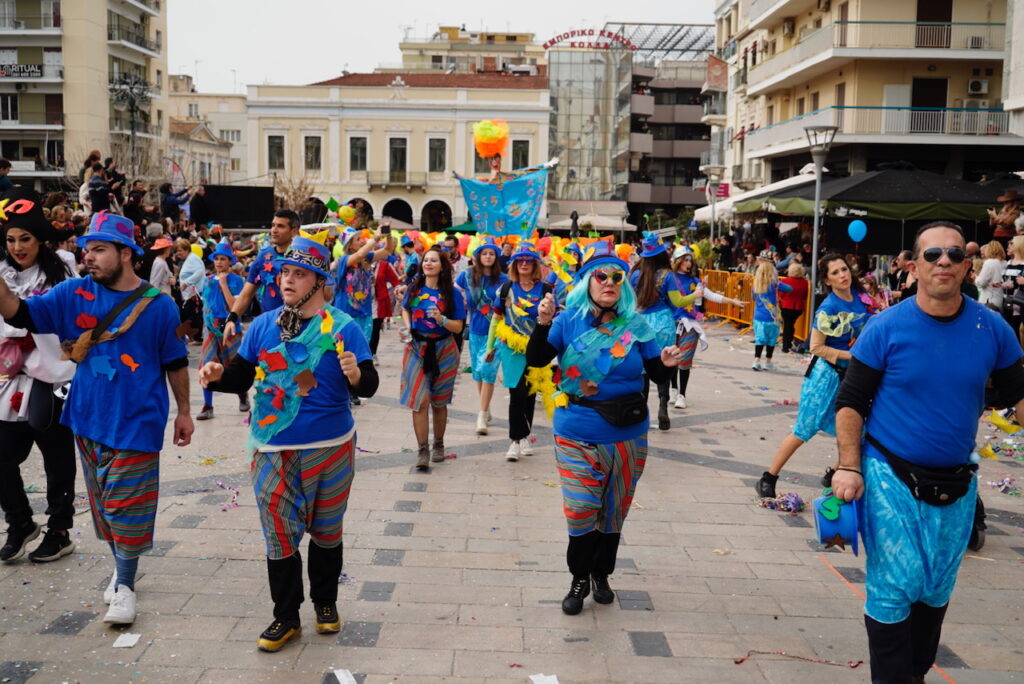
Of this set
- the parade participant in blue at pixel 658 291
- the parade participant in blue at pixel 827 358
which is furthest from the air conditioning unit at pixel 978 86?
the parade participant in blue at pixel 827 358

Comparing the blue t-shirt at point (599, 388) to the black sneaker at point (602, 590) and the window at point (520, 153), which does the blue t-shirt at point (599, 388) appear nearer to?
the black sneaker at point (602, 590)

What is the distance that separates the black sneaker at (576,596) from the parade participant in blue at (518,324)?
10.7 ft

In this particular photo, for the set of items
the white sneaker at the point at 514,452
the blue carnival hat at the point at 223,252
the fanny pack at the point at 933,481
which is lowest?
the white sneaker at the point at 514,452

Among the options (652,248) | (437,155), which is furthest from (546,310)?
(437,155)

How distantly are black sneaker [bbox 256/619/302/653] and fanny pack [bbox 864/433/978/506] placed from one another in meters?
2.71

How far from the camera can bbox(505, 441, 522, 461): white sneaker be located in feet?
27.9

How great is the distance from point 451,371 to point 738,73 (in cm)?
3934

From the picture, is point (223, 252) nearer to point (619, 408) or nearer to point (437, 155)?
point (619, 408)

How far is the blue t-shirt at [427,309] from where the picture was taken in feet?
26.1

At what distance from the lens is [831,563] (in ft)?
19.7

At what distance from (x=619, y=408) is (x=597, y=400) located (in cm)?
12

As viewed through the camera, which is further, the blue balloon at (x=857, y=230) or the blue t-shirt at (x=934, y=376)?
the blue balloon at (x=857, y=230)

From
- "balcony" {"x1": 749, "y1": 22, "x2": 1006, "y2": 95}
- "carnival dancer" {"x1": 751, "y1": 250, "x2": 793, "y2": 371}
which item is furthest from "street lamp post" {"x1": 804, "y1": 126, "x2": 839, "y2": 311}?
"balcony" {"x1": 749, "y1": 22, "x2": 1006, "y2": 95}

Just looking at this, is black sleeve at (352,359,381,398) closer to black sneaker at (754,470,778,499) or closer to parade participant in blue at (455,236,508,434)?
black sneaker at (754,470,778,499)
